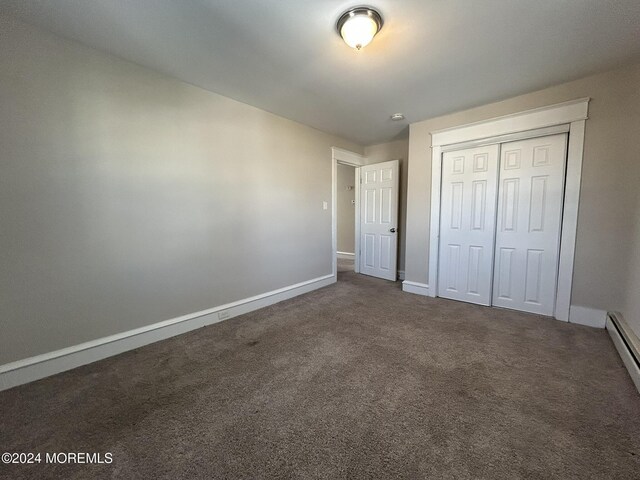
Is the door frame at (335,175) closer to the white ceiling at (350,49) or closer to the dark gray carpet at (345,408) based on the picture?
the white ceiling at (350,49)

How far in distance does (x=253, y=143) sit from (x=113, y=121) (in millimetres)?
1351

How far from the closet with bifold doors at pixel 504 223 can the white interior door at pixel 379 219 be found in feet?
3.18

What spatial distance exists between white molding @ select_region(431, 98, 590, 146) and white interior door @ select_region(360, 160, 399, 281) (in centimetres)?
106

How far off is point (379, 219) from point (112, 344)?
3.98 meters

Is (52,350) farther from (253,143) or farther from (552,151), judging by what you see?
(552,151)

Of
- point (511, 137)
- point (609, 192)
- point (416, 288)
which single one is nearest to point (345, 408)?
point (416, 288)

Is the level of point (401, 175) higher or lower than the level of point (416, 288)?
higher

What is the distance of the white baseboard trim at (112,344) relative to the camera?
1732 millimetres

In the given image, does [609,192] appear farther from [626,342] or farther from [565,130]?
[626,342]

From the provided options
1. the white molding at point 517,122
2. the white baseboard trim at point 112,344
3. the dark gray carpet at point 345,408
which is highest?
the white molding at point 517,122

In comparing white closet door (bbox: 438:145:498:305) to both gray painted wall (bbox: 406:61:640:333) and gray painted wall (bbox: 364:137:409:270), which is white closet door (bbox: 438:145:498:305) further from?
gray painted wall (bbox: 364:137:409:270)

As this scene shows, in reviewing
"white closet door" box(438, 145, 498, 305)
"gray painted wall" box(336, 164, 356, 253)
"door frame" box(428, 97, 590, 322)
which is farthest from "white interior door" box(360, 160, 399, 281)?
"gray painted wall" box(336, 164, 356, 253)

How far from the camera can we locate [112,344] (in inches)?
82.3

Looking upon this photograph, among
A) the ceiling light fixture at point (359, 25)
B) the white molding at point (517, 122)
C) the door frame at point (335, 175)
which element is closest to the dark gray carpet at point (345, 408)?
the door frame at point (335, 175)
